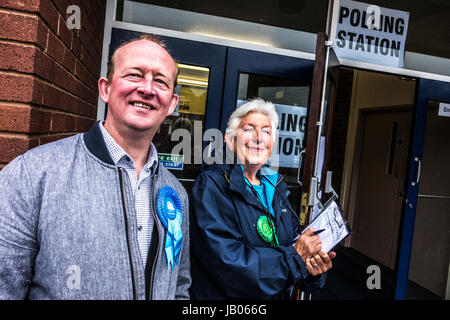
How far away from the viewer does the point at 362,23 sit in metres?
3.27

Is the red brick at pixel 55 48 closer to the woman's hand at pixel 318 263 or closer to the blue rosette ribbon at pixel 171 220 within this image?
the blue rosette ribbon at pixel 171 220

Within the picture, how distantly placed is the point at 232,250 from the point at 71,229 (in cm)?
67

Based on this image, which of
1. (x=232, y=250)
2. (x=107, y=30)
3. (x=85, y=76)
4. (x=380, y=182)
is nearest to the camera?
(x=232, y=250)

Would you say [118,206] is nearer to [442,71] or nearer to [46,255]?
[46,255]

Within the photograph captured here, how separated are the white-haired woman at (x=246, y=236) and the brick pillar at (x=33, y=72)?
28.2 inches

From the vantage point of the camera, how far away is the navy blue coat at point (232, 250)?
1.38 metres

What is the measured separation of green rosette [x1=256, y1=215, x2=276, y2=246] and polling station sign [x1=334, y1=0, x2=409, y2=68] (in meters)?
2.37

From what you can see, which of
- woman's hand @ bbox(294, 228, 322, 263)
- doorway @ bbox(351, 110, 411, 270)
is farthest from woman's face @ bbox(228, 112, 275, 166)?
doorway @ bbox(351, 110, 411, 270)

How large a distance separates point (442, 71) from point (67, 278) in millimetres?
4189

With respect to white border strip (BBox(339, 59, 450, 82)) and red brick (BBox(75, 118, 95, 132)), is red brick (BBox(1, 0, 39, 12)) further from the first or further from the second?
white border strip (BBox(339, 59, 450, 82))

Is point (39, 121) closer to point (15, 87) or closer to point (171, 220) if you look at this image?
point (15, 87)

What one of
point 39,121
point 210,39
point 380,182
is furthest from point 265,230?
point 380,182

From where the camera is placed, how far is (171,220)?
3.83ft

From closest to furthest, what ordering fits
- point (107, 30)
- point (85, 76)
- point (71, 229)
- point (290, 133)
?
point (71, 229) < point (85, 76) < point (107, 30) < point (290, 133)
